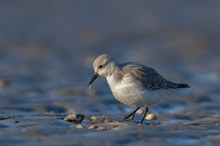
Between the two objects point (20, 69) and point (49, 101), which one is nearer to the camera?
point (49, 101)

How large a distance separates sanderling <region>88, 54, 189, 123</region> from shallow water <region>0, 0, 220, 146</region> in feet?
1.08

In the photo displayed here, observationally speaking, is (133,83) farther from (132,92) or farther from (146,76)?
(146,76)

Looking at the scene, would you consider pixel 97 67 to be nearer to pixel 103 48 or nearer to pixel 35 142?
pixel 35 142

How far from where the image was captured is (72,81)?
13203 mm

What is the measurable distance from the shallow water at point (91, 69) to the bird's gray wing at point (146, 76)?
1.71 feet

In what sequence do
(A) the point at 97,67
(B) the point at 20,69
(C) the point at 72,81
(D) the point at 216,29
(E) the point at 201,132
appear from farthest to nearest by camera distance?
(D) the point at 216,29
(B) the point at 20,69
(C) the point at 72,81
(A) the point at 97,67
(E) the point at 201,132

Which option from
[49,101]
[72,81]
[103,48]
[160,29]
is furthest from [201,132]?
[160,29]

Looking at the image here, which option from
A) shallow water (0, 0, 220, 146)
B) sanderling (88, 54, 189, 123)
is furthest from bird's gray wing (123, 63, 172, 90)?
shallow water (0, 0, 220, 146)

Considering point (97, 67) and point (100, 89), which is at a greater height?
point (100, 89)

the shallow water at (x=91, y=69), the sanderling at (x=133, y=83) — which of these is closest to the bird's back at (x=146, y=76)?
the sanderling at (x=133, y=83)

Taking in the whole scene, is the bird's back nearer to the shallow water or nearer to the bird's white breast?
the bird's white breast

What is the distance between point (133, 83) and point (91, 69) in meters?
6.27

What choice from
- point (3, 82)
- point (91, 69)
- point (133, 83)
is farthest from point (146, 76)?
point (91, 69)

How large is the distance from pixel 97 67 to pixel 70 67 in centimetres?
607
